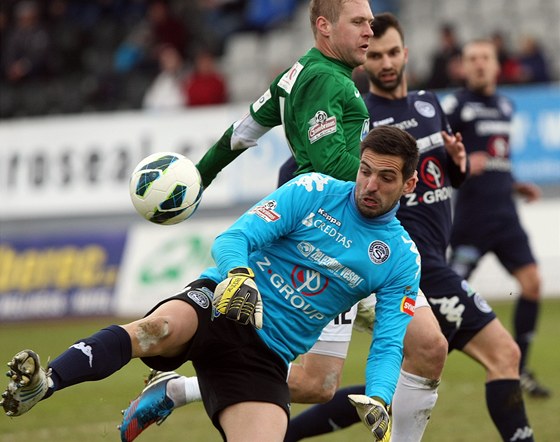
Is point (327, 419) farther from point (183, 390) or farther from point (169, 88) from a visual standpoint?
point (169, 88)

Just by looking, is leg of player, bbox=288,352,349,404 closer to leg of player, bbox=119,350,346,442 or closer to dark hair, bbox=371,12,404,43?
leg of player, bbox=119,350,346,442

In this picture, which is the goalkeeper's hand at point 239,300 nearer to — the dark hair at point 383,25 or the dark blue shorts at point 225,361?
the dark blue shorts at point 225,361

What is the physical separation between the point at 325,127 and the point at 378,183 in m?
0.65

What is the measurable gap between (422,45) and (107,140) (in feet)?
16.6

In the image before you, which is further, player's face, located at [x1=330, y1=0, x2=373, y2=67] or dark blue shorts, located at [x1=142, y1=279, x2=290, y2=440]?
player's face, located at [x1=330, y1=0, x2=373, y2=67]

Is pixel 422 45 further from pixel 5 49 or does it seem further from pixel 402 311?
pixel 402 311

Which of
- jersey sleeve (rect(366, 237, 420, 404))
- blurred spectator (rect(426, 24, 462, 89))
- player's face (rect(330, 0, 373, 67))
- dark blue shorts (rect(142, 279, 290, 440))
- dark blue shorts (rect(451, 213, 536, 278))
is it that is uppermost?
player's face (rect(330, 0, 373, 67))

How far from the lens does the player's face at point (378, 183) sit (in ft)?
17.3

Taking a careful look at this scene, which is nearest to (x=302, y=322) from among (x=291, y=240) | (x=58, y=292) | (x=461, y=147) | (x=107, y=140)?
(x=291, y=240)

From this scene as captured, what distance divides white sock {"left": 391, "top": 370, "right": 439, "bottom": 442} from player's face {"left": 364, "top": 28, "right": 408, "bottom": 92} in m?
1.69

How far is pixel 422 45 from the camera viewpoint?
60.5 ft

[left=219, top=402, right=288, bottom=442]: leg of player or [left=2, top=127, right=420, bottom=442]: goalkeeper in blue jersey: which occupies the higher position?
[left=2, top=127, right=420, bottom=442]: goalkeeper in blue jersey

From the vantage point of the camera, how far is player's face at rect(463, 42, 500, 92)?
970 centimetres

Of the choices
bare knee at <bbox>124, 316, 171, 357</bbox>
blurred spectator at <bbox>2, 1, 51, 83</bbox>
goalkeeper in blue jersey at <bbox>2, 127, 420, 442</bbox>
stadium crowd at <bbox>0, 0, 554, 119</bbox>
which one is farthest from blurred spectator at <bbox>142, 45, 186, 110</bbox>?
bare knee at <bbox>124, 316, 171, 357</bbox>
